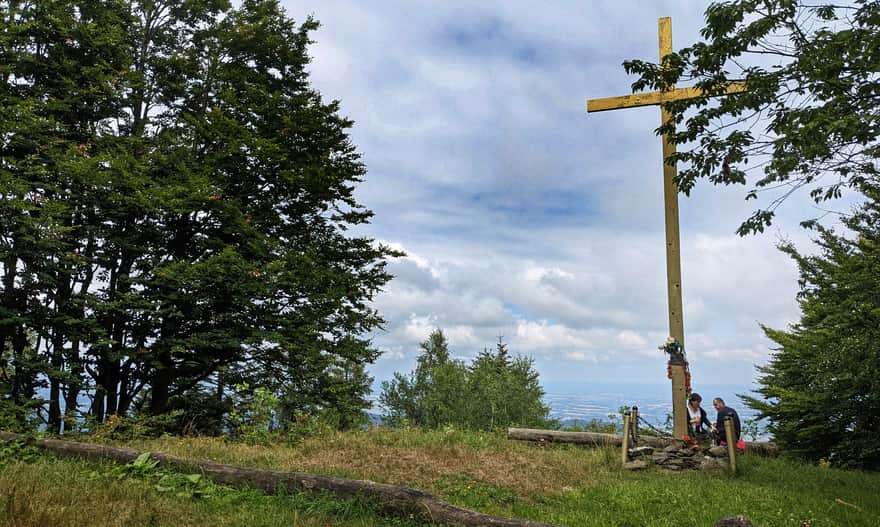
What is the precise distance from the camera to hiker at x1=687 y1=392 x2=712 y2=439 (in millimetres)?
12727

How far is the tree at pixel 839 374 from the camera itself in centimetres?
1134

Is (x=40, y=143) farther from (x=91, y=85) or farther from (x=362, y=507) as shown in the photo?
(x=362, y=507)

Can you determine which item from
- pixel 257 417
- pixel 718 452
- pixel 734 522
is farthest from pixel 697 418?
pixel 257 417

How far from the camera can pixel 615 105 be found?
12703 mm

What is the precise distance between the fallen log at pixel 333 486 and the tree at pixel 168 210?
620cm

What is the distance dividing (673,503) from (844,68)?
6195 millimetres

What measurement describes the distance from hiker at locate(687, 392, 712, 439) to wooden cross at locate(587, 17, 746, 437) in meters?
1.26

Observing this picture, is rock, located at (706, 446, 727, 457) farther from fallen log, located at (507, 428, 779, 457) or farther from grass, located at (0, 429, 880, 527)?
fallen log, located at (507, 428, 779, 457)

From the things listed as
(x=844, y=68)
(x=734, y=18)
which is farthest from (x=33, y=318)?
(x=844, y=68)

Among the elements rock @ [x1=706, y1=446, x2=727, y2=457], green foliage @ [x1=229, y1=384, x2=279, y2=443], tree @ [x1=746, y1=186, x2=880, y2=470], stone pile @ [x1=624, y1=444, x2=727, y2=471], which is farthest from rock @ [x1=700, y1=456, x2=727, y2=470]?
green foliage @ [x1=229, y1=384, x2=279, y2=443]

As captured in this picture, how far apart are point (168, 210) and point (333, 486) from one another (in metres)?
12.3

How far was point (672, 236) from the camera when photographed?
1200cm

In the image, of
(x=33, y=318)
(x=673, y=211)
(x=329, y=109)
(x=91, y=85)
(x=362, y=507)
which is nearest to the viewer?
(x=362, y=507)

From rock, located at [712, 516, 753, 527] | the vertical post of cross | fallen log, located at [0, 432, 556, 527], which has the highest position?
the vertical post of cross
